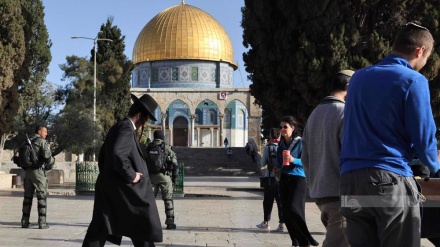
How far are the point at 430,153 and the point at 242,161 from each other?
3331 cm

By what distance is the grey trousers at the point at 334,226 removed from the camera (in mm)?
4508

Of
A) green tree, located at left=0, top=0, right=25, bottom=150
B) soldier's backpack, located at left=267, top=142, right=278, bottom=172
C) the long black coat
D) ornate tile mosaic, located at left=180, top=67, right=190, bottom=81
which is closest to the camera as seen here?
the long black coat

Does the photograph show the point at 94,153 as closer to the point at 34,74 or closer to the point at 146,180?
the point at 34,74

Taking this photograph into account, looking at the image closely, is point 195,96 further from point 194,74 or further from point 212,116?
point 212,116

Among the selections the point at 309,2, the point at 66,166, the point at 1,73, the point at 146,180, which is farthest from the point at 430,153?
the point at 66,166

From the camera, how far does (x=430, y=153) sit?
312 centimetres

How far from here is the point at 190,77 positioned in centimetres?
5828

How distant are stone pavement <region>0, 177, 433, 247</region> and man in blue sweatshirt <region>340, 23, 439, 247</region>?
470 cm

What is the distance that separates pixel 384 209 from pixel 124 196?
2.63 meters

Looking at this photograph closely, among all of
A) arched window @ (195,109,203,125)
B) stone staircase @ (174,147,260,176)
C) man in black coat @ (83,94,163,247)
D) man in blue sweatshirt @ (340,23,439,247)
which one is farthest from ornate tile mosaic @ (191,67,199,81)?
man in blue sweatshirt @ (340,23,439,247)

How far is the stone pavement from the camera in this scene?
316 inches

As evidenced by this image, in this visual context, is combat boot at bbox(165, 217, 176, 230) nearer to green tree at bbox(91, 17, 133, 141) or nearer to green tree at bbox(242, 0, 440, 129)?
green tree at bbox(242, 0, 440, 129)

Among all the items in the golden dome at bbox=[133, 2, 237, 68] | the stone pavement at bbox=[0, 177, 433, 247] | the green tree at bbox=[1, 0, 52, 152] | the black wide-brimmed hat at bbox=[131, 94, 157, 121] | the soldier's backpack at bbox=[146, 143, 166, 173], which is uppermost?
the golden dome at bbox=[133, 2, 237, 68]

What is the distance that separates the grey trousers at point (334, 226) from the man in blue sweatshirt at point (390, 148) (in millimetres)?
1329
